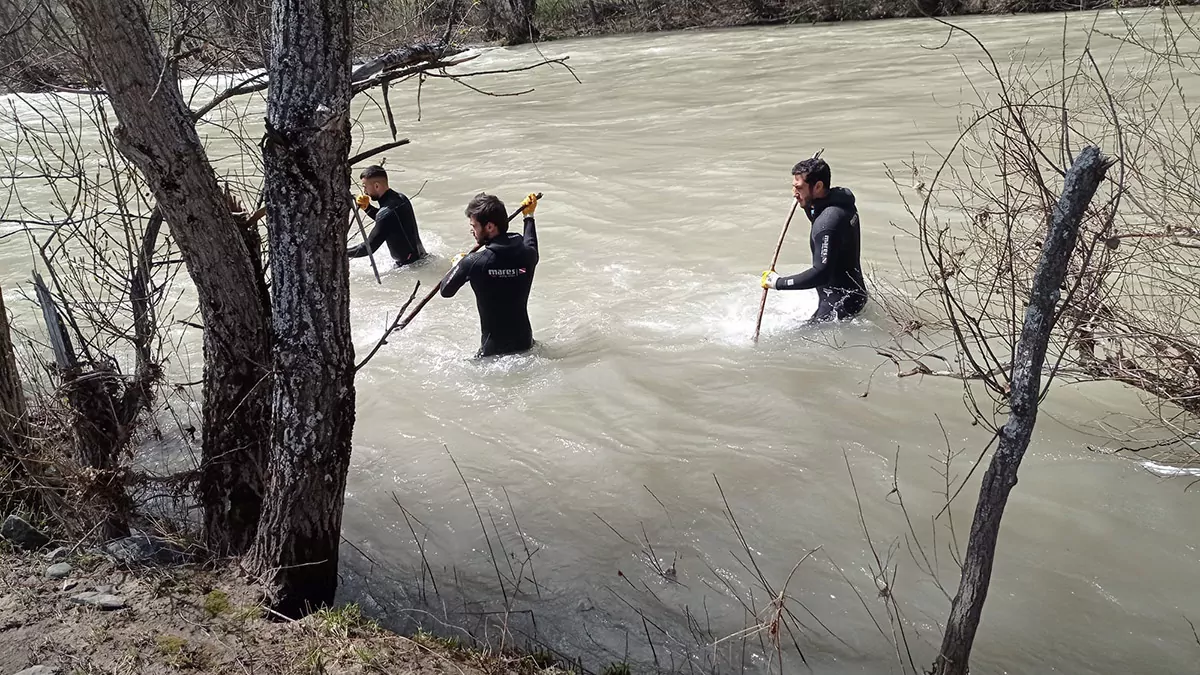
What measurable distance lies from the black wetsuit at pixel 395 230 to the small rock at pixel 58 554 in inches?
163

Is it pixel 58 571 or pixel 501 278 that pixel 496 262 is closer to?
pixel 501 278

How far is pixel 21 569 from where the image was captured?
170 inches

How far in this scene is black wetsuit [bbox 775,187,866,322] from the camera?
6.66 meters

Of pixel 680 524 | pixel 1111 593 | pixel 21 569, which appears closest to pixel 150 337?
pixel 21 569

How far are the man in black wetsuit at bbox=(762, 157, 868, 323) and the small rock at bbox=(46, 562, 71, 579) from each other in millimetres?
4698

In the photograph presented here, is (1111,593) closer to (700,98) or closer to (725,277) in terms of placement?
(725,277)

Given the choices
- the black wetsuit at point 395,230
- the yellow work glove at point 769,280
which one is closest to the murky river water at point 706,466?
the black wetsuit at point 395,230

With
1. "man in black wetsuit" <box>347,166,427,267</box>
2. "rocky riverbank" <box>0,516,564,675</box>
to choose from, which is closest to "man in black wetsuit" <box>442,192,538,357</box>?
"man in black wetsuit" <box>347,166,427,267</box>

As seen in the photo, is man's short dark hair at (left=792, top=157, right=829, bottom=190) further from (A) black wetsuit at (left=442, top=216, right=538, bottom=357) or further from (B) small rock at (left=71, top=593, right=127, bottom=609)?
(B) small rock at (left=71, top=593, right=127, bottom=609)

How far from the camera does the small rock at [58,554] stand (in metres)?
4.43

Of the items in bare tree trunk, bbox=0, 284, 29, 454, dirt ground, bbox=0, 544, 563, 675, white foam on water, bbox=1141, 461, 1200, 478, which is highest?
bare tree trunk, bbox=0, 284, 29, 454

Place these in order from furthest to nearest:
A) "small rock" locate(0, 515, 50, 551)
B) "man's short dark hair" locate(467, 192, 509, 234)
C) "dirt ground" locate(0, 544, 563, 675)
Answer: "man's short dark hair" locate(467, 192, 509, 234), "small rock" locate(0, 515, 50, 551), "dirt ground" locate(0, 544, 563, 675)

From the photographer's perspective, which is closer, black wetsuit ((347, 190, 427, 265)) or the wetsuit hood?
the wetsuit hood

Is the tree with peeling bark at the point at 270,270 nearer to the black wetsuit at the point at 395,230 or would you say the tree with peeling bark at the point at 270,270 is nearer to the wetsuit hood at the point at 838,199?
the wetsuit hood at the point at 838,199
